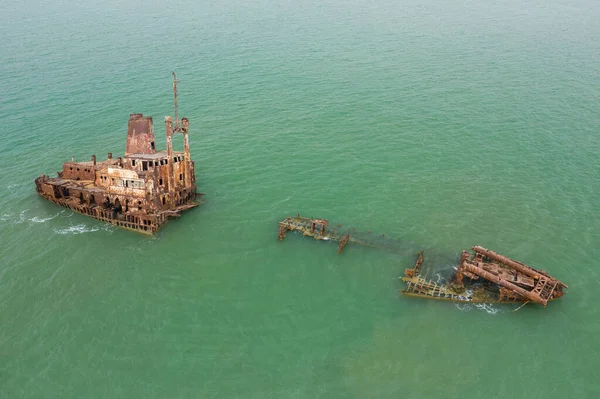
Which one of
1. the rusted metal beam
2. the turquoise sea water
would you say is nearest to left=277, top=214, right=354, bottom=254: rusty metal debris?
the turquoise sea water

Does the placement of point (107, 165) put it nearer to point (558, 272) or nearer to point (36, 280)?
point (36, 280)

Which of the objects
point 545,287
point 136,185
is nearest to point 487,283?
point 545,287

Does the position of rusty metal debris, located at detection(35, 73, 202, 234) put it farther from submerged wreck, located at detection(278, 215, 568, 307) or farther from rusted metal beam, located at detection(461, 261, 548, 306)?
rusted metal beam, located at detection(461, 261, 548, 306)

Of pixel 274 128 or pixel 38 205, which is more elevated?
pixel 274 128

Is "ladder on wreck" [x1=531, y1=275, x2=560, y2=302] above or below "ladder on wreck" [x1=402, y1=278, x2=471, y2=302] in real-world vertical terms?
above

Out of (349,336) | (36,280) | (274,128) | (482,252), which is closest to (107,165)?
(36,280)

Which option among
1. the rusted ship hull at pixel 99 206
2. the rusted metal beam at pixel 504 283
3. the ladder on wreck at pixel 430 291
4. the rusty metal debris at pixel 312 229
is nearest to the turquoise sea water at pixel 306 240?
the ladder on wreck at pixel 430 291
